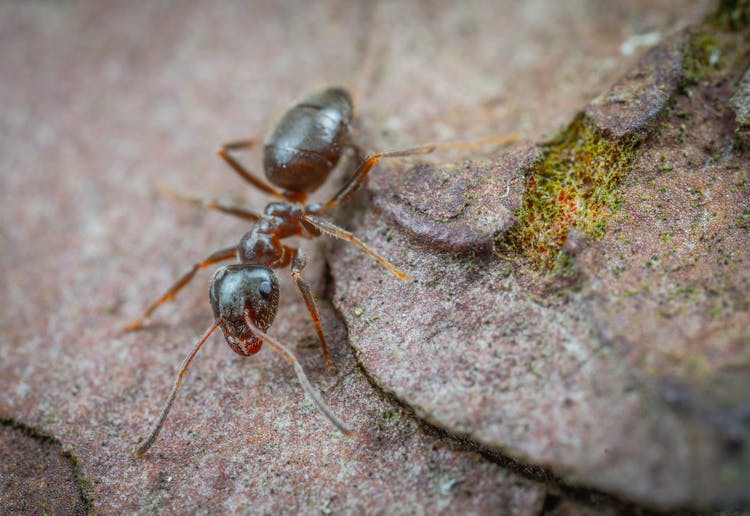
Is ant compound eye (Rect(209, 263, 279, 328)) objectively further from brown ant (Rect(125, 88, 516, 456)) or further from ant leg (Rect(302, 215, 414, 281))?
ant leg (Rect(302, 215, 414, 281))

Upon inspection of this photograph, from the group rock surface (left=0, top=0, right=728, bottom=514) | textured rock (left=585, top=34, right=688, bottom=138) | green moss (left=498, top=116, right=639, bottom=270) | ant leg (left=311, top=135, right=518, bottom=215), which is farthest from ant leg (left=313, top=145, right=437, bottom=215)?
textured rock (left=585, top=34, right=688, bottom=138)

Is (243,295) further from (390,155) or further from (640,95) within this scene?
(640,95)

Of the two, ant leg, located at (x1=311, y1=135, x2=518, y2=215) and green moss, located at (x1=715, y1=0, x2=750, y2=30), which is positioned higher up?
green moss, located at (x1=715, y1=0, x2=750, y2=30)

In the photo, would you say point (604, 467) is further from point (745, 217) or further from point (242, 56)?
point (242, 56)

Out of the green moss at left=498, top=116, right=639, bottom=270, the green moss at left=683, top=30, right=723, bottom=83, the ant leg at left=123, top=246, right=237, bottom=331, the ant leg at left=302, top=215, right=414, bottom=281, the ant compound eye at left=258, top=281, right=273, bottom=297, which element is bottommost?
the ant leg at left=123, top=246, right=237, bottom=331

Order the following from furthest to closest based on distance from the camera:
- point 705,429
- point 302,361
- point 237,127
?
point 237,127
point 302,361
point 705,429

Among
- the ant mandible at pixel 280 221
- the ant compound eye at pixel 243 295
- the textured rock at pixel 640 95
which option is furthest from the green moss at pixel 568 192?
the ant compound eye at pixel 243 295

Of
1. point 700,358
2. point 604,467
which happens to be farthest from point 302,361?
point 700,358
